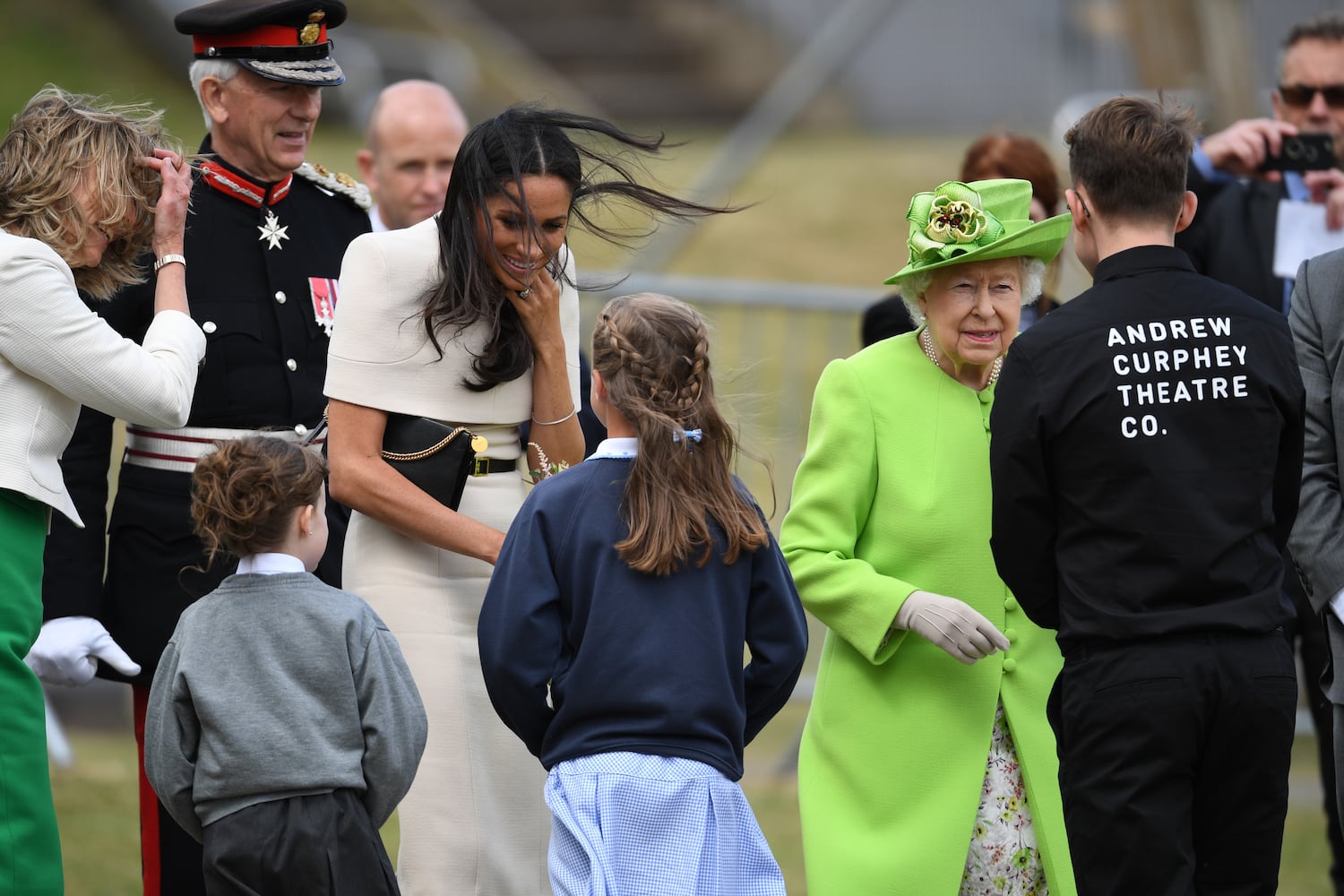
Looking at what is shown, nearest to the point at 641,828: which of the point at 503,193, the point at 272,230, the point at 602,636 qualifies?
the point at 602,636

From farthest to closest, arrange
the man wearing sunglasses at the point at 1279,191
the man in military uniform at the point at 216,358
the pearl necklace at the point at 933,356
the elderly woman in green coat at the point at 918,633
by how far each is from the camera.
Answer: the man wearing sunglasses at the point at 1279,191
the man in military uniform at the point at 216,358
the pearl necklace at the point at 933,356
the elderly woman in green coat at the point at 918,633

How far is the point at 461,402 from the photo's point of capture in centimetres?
387

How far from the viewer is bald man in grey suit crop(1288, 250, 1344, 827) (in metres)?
3.93

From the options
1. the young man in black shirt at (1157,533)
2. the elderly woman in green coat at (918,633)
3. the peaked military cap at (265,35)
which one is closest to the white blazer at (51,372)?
the peaked military cap at (265,35)

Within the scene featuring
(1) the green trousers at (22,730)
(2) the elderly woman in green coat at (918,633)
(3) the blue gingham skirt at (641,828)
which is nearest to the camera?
(3) the blue gingham skirt at (641,828)

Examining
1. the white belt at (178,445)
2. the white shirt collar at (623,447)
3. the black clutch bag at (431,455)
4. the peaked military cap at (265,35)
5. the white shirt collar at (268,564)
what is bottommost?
the white shirt collar at (268,564)

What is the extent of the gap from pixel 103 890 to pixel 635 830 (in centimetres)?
267

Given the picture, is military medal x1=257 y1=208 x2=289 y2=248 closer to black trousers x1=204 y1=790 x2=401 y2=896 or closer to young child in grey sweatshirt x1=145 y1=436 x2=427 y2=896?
young child in grey sweatshirt x1=145 y1=436 x2=427 y2=896

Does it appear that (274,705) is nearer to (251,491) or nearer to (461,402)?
(251,491)

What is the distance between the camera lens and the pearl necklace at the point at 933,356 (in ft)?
12.8

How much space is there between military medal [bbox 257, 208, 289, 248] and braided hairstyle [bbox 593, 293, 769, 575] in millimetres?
1202

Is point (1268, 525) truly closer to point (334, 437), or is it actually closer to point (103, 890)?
point (334, 437)

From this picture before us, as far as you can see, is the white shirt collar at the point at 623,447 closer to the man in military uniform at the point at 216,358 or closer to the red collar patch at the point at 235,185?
the man in military uniform at the point at 216,358

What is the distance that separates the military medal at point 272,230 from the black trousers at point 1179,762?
2.06m
